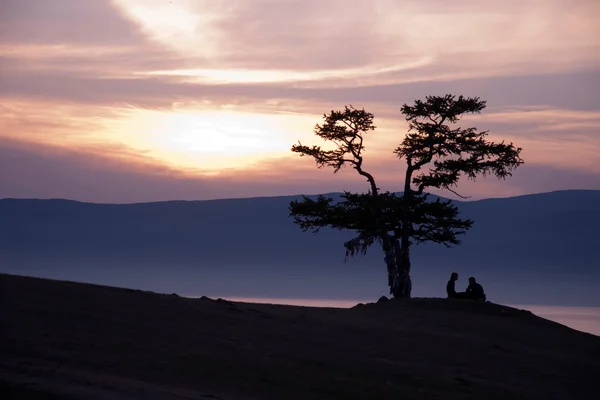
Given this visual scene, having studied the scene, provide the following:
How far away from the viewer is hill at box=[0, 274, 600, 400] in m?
19.7

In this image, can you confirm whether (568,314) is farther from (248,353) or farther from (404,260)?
(248,353)

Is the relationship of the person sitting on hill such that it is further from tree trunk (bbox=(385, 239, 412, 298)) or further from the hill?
the hill

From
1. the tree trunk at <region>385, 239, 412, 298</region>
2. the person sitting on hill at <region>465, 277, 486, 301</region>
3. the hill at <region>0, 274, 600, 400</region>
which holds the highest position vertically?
the tree trunk at <region>385, 239, 412, 298</region>

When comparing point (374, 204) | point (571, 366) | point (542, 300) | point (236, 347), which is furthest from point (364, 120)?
point (542, 300)

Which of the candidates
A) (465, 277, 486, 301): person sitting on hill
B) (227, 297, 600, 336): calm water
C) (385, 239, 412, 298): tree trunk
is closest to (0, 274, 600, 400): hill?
(465, 277, 486, 301): person sitting on hill

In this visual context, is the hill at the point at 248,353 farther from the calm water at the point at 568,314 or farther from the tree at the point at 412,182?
the calm water at the point at 568,314

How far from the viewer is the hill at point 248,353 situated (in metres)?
19.7

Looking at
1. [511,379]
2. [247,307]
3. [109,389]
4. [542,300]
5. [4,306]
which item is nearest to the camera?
[109,389]

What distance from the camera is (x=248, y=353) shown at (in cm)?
2269

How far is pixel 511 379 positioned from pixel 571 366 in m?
3.29

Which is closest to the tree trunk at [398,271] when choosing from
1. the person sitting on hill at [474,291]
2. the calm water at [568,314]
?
the person sitting on hill at [474,291]

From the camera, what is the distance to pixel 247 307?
96.7 ft

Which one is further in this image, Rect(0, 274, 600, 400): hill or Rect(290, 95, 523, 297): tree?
Rect(290, 95, 523, 297): tree

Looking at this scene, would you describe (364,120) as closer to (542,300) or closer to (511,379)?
(511,379)
